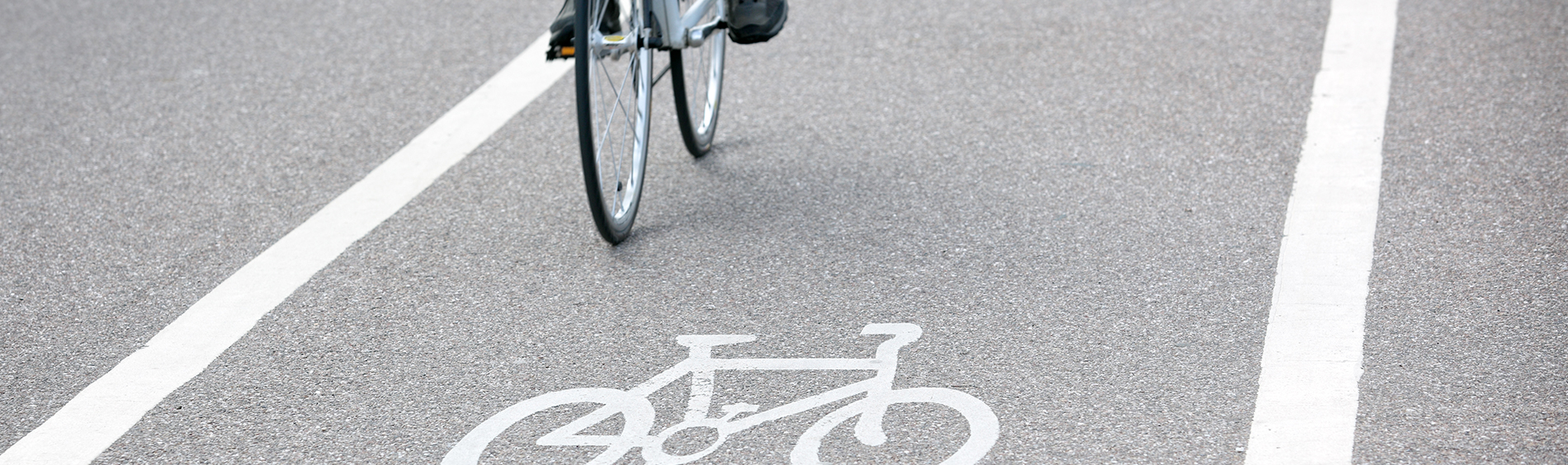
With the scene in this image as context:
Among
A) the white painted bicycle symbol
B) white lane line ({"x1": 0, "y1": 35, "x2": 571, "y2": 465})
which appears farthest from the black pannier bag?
the white painted bicycle symbol

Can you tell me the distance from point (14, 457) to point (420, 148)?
2075 mm

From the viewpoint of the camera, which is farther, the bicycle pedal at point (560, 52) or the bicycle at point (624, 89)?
the bicycle pedal at point (560, 52)

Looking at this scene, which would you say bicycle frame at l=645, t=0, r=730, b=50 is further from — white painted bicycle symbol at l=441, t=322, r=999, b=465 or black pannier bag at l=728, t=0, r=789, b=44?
white painted bicycle symbol at l=441, t=322, r=999, b=465

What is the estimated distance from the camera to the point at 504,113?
5.18 metres

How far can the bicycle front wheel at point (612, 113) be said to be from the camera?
3656mm

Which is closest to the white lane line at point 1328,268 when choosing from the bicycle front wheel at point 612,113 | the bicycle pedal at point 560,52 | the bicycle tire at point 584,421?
the bicycle tire at point 584,421

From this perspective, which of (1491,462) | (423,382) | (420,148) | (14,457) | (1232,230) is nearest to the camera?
(1491,462)

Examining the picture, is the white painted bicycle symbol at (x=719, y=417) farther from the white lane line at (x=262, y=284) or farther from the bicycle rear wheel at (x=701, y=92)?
the bicycle rear wheel at (x=701, y=92)

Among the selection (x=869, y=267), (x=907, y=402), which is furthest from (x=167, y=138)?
(x=907, y=402)

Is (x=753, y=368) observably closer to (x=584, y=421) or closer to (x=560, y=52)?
(x=584, y=421)

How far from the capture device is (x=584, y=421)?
3035mm

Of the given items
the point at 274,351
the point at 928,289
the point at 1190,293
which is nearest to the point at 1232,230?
the point at 1190,293

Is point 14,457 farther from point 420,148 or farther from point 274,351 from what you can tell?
point 420,148

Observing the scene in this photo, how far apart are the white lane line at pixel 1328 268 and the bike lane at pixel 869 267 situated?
0.07 m
